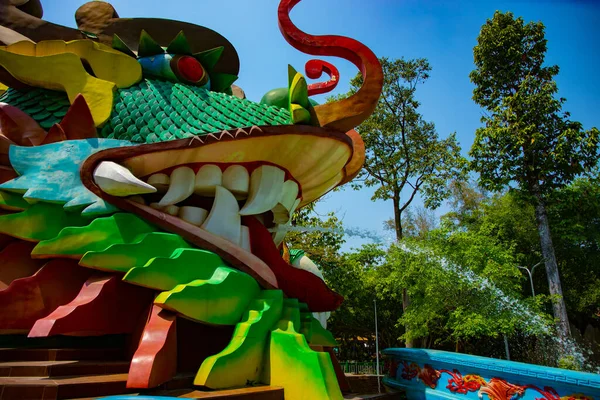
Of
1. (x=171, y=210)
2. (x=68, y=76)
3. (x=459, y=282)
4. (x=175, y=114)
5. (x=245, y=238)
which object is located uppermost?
(x=68, y=76)

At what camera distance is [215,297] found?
455 cm

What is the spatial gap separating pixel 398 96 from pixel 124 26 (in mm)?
11403

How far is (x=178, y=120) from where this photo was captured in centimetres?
576

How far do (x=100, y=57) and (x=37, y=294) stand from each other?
3228 millimetres

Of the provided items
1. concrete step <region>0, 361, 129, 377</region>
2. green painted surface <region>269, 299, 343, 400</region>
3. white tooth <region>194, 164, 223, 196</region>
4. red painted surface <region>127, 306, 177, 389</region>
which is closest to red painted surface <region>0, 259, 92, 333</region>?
concrete step <region>0, 361, 129, 377</region>

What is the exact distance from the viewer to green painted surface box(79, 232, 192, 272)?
463 cm

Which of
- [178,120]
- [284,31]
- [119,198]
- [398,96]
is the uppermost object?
[398,96]

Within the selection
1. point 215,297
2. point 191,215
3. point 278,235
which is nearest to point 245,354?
point 215,297

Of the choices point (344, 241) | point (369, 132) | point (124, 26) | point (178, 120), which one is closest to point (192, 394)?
point (178, 120)

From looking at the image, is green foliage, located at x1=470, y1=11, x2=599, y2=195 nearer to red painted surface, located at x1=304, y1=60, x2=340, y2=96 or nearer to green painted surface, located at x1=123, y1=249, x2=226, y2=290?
red painted surface, located at x1=304, y1=60, x2=340, y2=96

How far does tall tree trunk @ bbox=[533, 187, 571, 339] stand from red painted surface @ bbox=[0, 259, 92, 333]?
41.2ft

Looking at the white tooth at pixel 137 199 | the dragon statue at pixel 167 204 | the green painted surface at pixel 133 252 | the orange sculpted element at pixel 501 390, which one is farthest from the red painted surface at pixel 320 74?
the orange sculpted element at pixel 501 390

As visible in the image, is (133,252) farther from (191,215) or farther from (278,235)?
(278,235)

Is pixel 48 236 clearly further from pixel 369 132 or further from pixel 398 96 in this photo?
pixel 398 96
